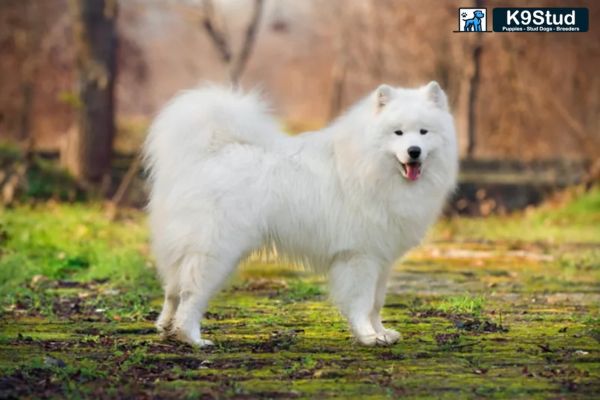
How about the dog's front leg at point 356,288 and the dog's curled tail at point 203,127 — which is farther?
the dog's curled tail at point 203,127

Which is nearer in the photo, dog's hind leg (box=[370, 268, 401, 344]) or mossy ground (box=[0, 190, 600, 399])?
mossy ground (box=[0, 190, 600, 399])

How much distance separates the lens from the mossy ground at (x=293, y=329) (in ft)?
13.8

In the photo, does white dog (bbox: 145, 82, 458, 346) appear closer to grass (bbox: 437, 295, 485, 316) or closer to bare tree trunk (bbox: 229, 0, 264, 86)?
grass (bbox: 437, 295, 485, 316)

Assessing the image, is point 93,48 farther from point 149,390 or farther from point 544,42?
point 149,390

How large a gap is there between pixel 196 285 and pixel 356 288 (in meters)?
0.94

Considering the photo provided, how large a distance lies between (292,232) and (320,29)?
81.1 ft

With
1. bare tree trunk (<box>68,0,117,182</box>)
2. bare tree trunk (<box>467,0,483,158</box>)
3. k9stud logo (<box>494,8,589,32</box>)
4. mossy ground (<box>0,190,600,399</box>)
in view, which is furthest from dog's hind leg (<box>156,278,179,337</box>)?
bare tree trunk (<box>467,0,483,158</box>)

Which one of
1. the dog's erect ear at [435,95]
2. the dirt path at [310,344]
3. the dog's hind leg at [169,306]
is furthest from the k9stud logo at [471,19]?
the dog's hind leg at [169,306]

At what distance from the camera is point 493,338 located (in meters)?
5.41

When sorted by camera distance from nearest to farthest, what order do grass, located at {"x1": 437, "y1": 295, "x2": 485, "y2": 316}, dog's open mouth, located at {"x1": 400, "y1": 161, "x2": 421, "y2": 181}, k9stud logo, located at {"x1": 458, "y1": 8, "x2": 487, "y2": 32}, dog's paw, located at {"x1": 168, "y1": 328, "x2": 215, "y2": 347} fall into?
dog's paw, located at {"x1": 168, "y1": 328, "x2": 215, "y2": 347} < dog's open mouth, located at {"x1": 400, "y1": 161, "x2": 421, "y2": 181} < grass, located at {"x1": 437, "y1": 295, "x2": 485, "y2": 316} < k9stud logo, located at {"x1": 458, "y1": 8, "x2": 487, "y2": 32}

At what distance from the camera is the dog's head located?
216 inches

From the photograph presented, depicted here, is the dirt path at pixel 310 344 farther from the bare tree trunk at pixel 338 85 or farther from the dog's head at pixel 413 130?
the bare tree trunk at pixel 338 85

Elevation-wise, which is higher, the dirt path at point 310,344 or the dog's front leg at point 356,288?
A: the dog's front leg at point 356,288

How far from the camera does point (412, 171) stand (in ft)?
18.3
